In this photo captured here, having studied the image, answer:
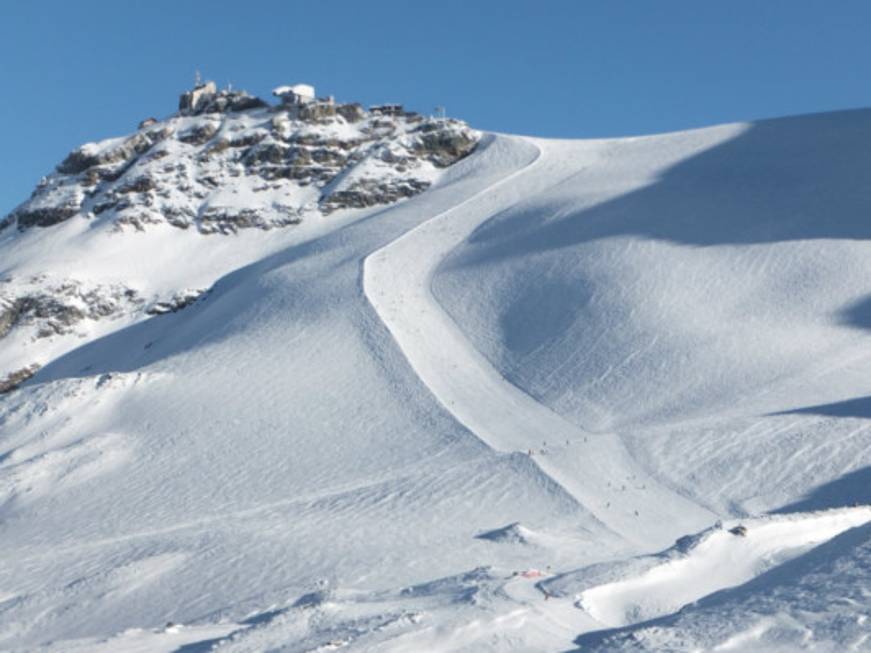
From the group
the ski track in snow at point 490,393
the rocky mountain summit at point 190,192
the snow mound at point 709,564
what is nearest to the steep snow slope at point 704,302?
the ski track in snow at point 490,393

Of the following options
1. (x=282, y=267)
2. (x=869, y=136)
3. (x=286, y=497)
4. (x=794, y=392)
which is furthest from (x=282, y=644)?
(x=869, y=136)

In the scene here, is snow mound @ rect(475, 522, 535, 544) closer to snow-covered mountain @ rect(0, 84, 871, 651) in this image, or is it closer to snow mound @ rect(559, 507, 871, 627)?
snow-covered mountain @ rect(0, 84, 871, 651)

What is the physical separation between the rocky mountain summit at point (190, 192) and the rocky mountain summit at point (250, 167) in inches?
4.0

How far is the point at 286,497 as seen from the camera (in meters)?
30.1

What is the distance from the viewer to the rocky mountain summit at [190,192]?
203ft

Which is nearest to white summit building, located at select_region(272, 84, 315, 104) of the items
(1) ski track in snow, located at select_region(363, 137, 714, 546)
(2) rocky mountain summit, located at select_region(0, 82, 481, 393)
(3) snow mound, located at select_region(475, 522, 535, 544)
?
(2) rocky mountain summit, located at select_region(0, 82, 481, 393)

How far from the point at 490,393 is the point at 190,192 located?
141 ft

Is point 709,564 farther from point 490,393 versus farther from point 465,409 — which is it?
point 490,393

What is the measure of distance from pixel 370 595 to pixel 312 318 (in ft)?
89.8

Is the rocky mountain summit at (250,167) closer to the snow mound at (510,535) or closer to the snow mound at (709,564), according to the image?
the snow mound at (510,535)

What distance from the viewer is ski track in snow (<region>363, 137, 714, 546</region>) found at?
26.7 metres

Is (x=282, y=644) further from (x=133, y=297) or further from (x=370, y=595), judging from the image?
(x=133, y=297)

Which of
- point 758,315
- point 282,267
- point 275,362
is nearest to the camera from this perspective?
point 758,315

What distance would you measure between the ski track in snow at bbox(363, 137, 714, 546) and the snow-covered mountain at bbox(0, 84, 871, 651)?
0.14 metres
